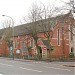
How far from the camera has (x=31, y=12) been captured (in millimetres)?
62156

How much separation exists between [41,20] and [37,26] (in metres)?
4.42

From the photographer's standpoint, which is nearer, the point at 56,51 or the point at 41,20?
the point at 41,20

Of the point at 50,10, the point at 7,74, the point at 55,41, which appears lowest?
the point at 7,74

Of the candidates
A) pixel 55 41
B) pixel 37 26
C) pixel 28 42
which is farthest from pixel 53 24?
pixel 28 42

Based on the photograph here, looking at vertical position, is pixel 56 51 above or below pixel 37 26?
below

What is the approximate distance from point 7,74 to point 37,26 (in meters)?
40.9

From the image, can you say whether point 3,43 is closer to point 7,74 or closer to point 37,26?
point 37,26

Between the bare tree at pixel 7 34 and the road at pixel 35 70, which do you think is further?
the bare tree at pixel 7 34

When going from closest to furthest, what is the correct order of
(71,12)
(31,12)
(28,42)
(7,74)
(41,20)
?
(7,74), (71,12), (41,20), (31,12), (28,42)

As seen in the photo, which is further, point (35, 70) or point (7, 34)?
point (7, 34)

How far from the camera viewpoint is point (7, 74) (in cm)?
2192

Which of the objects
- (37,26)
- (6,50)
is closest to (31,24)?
(37,26)

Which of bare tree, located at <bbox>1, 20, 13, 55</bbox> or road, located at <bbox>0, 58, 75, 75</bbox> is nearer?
Result: road, located at <bbox>0, 58, 75, 75</bbox>

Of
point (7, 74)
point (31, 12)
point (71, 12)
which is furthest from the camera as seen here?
point (31, 12)
